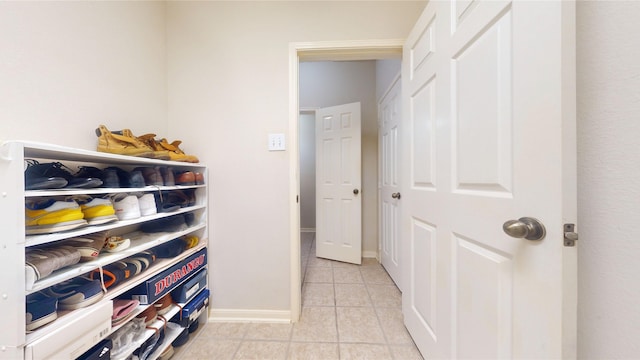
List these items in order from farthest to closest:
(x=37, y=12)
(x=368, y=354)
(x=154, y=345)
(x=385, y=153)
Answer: (x=385, y=153)
(x=368, y=354)
(x=154, y=345)
(x=37, y=12)

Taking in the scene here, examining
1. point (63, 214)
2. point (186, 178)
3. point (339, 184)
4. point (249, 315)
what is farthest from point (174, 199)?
point (339, 184)

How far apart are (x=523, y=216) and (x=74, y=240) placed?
4.81 ft

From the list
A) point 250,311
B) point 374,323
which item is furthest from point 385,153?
point 250,311

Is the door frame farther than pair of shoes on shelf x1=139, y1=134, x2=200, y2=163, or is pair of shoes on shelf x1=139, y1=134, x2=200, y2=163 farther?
the door frame

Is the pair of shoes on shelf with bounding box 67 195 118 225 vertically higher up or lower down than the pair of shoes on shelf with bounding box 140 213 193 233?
higher up

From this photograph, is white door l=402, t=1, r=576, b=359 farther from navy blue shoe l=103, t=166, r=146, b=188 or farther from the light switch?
navy blue shoe l=103, t=166, r=146, b=188

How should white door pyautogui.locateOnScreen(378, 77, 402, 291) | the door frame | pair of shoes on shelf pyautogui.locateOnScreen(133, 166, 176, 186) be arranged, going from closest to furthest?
pair of shoes on shelf pyautogui.locateOnScreen(133, 166, 176, 186), the door frame, white door pyautogui.locateOnScreen(378, 77, 402, 291)

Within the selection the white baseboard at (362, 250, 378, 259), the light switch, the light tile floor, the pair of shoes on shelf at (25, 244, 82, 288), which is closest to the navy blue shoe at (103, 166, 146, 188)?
the pair of shoes on shelf at (25, 244, 82, 288)

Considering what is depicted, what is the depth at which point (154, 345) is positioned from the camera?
3.14 ft

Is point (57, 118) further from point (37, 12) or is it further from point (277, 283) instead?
point (277, 283)

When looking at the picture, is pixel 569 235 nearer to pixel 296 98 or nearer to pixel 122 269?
pixel 296 98

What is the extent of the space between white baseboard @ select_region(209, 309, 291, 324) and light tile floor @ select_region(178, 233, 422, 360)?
0.11ft

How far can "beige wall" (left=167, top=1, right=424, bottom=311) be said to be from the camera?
1.37m

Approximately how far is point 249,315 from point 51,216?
3.75ft
